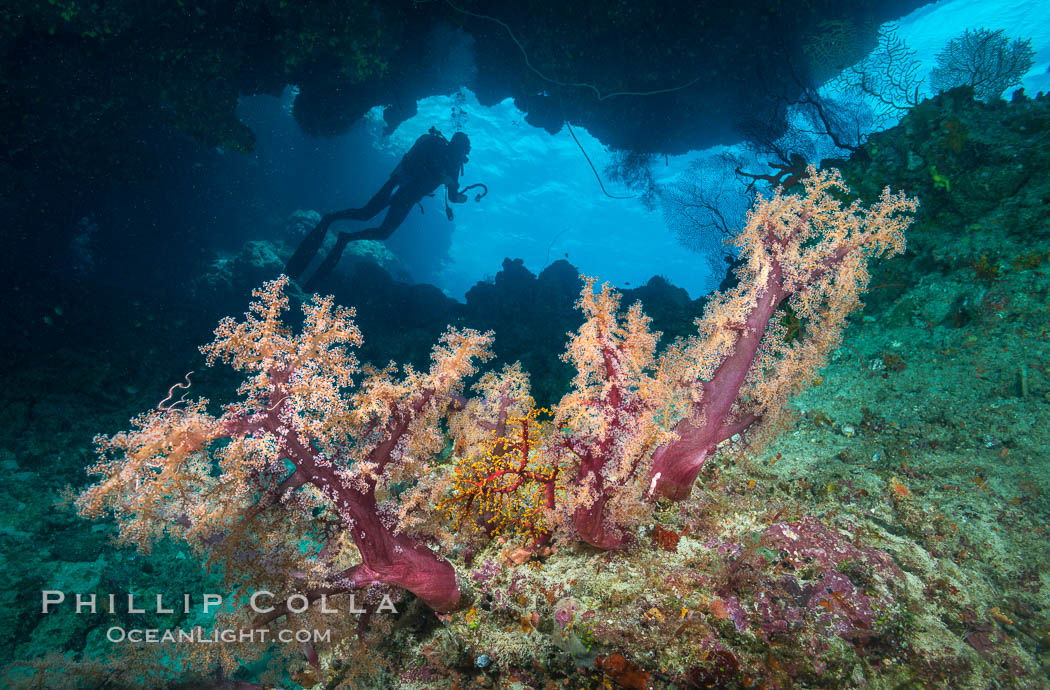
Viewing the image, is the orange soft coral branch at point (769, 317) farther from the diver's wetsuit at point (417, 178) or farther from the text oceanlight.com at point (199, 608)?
the diver's wetsuit at point (417, 178)

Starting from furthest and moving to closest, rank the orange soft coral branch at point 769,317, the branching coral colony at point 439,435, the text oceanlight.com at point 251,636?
the orange soft coral branch at point 769,317 < the text oceanlight.com at point 251,636 < the branching coral colony at point 439,435

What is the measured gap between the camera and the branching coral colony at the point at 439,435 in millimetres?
2299

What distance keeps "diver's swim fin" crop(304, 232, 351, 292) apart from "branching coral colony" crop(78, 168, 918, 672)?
10.9 meters

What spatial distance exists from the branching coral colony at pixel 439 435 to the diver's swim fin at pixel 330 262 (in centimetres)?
1085

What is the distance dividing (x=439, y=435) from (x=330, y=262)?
11.6 meters

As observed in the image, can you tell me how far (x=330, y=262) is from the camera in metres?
12.5

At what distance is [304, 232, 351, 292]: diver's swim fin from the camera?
→ 40.3 ft

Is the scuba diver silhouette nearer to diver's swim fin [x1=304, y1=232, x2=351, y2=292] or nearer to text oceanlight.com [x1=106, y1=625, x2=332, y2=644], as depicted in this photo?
diver's swim fin [x1=304, y1=232, x2=351, y2=292]

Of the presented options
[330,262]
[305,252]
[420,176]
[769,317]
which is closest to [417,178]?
[420,176]

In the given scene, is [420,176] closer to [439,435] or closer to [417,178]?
[417,178]

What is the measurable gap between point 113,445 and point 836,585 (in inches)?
176

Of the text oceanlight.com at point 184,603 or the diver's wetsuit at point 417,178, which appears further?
the diver's wetsuit at point 417,178

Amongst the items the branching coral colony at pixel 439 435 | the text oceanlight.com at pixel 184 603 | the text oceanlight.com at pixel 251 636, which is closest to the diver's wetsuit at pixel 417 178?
the text oceanlight.com at pixel 184 603

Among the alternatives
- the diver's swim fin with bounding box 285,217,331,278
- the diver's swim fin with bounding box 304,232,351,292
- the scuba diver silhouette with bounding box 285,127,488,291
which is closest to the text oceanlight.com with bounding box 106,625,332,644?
the diver's swim fin with bounding box 304,232,351,292
